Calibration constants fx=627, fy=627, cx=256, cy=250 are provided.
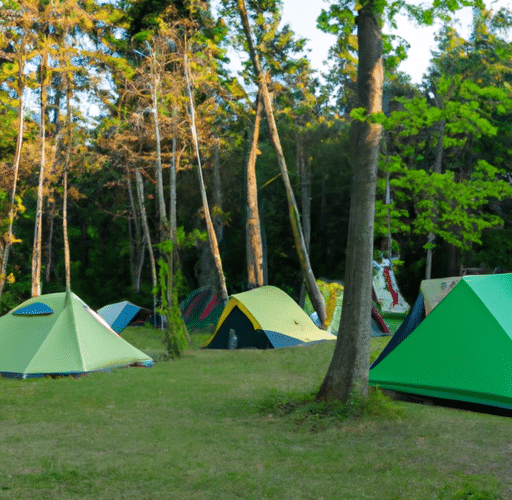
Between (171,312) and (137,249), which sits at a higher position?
(137,249)

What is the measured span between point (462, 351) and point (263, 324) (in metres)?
7.06

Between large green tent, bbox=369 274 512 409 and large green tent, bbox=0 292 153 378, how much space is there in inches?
193

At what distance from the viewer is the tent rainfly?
45.3ft

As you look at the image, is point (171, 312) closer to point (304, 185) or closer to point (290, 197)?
point (290, 197)

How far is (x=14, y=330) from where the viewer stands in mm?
10805

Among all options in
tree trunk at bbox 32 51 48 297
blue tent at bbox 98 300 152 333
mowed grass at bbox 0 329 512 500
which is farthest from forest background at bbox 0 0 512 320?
mowed grass at bbox 0 329 512 500

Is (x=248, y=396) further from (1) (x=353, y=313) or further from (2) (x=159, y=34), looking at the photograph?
(2) (x=159, y=34)

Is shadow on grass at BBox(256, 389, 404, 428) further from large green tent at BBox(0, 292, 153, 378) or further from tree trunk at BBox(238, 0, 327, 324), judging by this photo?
tree trunk at BBox(238, 0, 327, 324)

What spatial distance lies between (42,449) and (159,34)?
1478cm

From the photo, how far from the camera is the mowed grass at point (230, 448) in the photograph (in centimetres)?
431

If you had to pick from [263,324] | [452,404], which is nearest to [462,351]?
[452,404]

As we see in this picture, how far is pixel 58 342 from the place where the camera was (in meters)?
10.5

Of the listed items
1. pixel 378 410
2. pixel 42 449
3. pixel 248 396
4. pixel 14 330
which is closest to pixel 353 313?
pixel 378 410

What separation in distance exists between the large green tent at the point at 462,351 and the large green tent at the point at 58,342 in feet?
16.1
